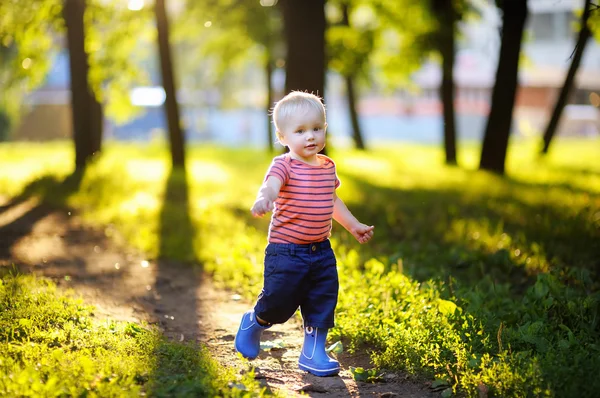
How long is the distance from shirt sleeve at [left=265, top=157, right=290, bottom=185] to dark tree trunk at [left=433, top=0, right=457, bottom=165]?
46.9 ft

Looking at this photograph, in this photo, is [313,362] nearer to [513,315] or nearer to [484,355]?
[484,355]

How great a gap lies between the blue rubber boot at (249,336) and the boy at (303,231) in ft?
0.46

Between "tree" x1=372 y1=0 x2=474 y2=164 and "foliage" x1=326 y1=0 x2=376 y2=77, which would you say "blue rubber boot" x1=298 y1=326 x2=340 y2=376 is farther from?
"foliage" x1=326 y1=0 x2=376 y2=77

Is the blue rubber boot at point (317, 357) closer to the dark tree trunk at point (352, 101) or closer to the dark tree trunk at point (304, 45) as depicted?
the dark tree trunk at point (304, 45)

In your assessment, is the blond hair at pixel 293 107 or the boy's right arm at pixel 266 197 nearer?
the boy's right arm at pixel 266 197

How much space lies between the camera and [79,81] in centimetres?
1446

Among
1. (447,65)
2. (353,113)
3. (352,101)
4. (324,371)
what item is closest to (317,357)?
(324,371)

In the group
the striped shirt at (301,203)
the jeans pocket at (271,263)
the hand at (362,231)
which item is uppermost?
the striped shirt at (301,203)

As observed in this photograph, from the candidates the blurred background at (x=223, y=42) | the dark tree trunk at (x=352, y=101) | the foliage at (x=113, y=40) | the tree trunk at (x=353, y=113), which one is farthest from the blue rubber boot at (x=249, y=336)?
the tree trunk at (x=353, y=113)

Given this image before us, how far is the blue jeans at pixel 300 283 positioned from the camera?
470cm

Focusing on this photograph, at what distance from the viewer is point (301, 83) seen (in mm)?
12023

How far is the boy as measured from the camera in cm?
466

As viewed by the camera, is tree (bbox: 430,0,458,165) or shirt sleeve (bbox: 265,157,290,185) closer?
shirt sleeve (bbox: 265,157,290,185)

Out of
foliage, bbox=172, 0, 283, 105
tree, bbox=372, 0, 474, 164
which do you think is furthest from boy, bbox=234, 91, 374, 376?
foliage, bbox=172, 0, 283, 105
